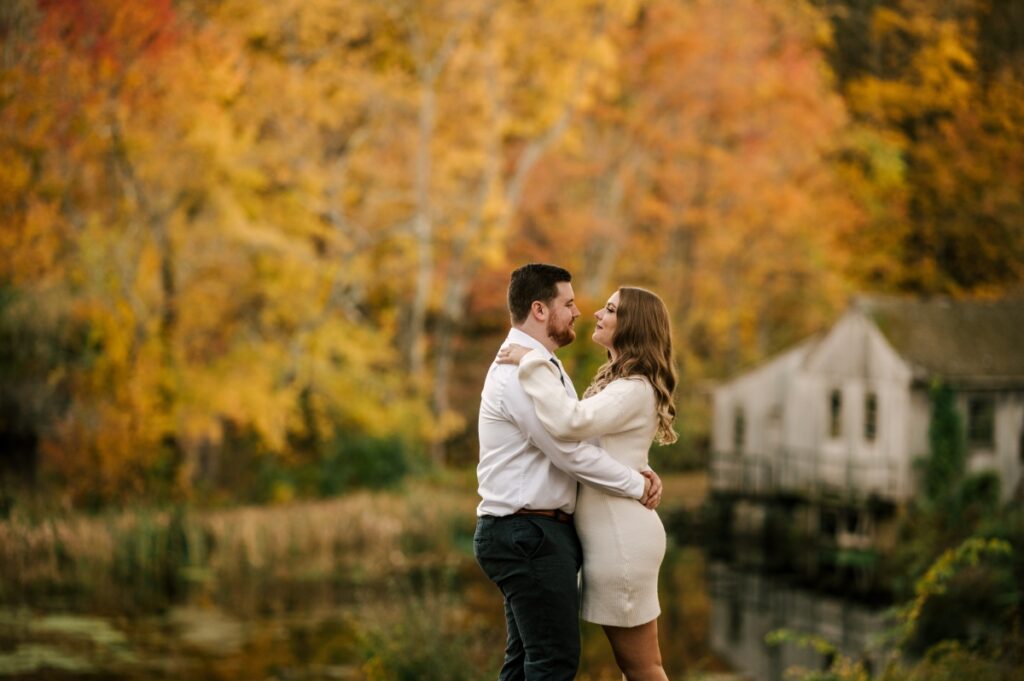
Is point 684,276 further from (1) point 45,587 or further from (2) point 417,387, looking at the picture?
(1) point 45,587

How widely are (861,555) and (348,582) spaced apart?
9788 millimetres

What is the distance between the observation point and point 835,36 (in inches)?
1378

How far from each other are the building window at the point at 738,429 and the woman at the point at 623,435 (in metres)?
24.0

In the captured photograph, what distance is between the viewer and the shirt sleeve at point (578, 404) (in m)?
5.29

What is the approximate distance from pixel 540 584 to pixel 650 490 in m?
0.62

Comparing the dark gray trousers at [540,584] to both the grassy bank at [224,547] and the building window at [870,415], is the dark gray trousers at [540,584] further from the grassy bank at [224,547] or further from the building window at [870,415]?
the building window at [870,415]

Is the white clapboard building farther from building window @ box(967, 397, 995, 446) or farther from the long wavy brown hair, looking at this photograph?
the long wavy brown hair

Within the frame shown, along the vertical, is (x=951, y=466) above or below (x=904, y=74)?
below

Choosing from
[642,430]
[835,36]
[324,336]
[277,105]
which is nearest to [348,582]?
[324,336]

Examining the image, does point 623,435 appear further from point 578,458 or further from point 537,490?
point 537,490

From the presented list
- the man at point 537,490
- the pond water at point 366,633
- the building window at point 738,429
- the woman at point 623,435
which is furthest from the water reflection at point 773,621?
the man at point 537,490

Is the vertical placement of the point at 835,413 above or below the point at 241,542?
above

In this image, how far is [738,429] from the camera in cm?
2952

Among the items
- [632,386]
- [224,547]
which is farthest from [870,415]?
[632,386]
